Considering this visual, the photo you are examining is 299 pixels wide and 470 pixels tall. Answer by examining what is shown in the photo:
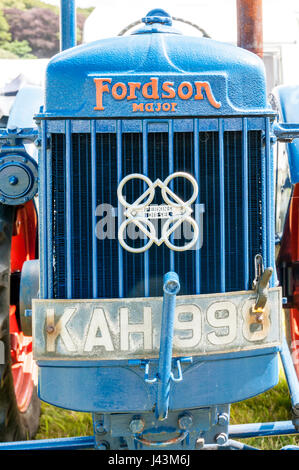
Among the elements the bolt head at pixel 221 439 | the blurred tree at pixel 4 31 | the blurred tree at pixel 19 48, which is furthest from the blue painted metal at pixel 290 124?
the blurred tree at pixel 4 31

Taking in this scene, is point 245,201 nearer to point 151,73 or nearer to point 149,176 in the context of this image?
point 149,176

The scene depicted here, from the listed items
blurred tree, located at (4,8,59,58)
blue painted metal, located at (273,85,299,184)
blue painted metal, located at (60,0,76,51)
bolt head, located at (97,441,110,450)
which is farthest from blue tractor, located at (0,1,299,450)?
blurred tree, located at (4,8,59,58)

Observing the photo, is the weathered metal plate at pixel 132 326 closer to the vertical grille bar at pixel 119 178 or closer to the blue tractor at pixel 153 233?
the blue tractor at pixel 153 233

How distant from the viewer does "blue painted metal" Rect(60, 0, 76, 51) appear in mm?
3260

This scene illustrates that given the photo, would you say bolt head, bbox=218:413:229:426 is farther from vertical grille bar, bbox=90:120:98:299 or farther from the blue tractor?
vertical grille bar, bbox=90:120:98:299

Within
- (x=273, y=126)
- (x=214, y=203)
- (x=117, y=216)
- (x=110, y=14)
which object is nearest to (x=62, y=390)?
(x=117, y=216)

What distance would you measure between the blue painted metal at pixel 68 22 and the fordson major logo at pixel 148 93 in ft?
3.80

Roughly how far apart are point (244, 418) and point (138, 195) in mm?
1864

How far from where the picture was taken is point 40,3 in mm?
33719

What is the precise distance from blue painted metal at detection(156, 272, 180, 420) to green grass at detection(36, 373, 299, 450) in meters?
1.30

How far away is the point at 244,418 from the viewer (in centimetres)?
368

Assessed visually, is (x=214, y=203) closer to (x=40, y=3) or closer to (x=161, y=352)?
(x=161, y=352)

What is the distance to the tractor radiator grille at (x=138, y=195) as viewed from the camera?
2311mm

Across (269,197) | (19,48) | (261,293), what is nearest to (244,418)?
(261,293)
